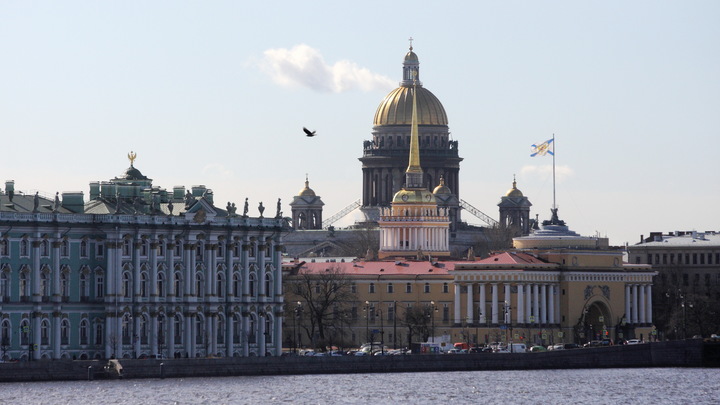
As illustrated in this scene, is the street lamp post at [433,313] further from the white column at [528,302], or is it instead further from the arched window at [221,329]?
the arched window at [221,329]

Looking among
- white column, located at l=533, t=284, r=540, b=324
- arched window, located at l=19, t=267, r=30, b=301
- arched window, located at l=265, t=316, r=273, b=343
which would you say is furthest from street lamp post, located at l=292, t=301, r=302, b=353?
arched window, located at l=19, t=267, r=30, b=301

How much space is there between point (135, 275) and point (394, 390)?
19.8 m

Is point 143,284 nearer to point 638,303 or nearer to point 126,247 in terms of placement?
point 126,247

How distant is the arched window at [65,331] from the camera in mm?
129500

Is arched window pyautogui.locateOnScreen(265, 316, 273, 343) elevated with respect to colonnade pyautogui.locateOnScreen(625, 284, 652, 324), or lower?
lower

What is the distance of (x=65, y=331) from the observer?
130 metres

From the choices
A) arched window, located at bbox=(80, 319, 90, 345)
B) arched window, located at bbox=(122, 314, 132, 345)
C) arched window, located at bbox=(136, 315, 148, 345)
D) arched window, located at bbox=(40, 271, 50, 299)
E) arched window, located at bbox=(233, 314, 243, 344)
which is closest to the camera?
arched window, located at bbox=(40, 271, 50, 299)

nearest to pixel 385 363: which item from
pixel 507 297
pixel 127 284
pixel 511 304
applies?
pixel 127 284

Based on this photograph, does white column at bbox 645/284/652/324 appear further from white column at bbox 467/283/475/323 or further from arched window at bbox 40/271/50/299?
arched window at bbox 40/271/50/299

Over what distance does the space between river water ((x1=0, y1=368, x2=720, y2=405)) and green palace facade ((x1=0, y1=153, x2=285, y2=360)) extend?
9.70 metres

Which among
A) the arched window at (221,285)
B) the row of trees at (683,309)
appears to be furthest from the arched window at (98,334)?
the row of trees at (683,309)

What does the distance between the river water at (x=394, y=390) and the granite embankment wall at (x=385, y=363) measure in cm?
69

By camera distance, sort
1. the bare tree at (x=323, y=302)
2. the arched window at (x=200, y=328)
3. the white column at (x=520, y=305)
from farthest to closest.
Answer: the white column at (x=520, y=305) → the bare tree at (x=323, y=302) → the arched window at (x=200, y=328)

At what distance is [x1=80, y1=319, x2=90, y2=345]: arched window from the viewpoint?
130500mm
